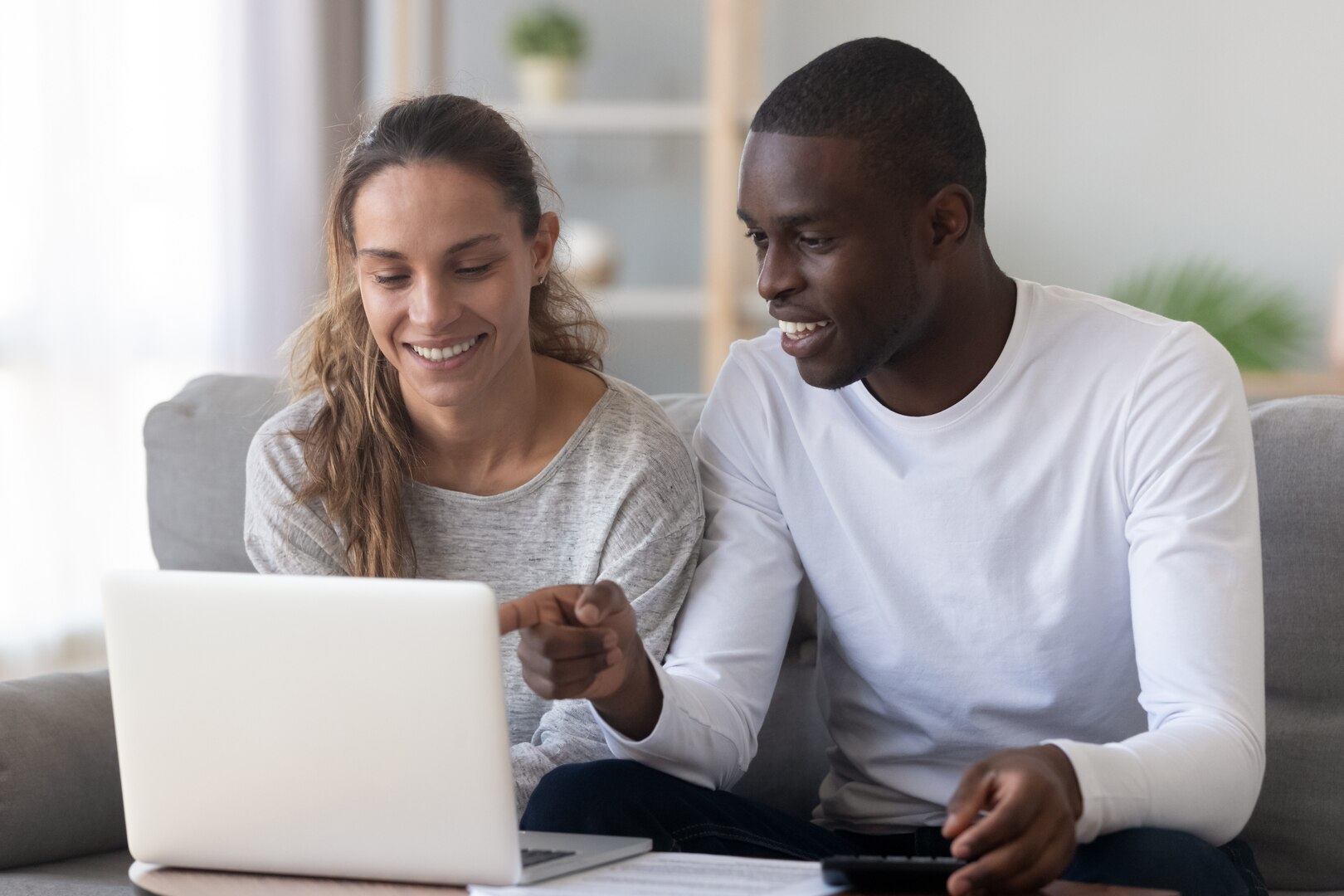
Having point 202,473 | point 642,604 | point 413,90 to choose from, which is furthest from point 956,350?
point 413,90

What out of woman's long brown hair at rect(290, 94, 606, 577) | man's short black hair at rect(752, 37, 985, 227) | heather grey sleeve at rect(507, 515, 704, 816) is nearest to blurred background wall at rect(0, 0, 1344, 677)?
woman's long brown hair at rect(290, 94, 606, 577)

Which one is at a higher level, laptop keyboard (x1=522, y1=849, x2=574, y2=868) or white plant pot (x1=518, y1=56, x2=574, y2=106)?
white plant pot (x1=518, y1=56, x2=574, y2=106)

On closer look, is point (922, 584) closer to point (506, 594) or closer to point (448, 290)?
point (506, 594)

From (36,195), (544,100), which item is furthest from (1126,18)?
(36,195)

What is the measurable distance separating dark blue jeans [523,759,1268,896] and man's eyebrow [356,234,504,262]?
517 millimetres

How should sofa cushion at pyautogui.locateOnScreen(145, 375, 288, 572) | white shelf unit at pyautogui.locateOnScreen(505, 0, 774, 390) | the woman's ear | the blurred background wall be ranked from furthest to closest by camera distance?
white shelf unit at pyautogui.locateOnScreen(505, 0, 774, 390) < the blurred background wall < sofa cushion at pyautogui.locateOnScreen(145, 375, 288, 572) < the woman's ear

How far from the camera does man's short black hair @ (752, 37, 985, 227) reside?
1281 mm

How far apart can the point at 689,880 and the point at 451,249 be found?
709 mm

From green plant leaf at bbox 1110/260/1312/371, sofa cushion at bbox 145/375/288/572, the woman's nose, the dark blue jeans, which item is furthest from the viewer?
green plant leaf at bbox 1110/260/1312/371

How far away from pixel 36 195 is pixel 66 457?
1.66 ft

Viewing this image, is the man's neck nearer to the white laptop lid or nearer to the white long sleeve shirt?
the white long sleeve shirt

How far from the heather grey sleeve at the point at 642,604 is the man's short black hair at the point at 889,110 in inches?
15.5

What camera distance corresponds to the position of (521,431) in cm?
152

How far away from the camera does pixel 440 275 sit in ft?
4.66
